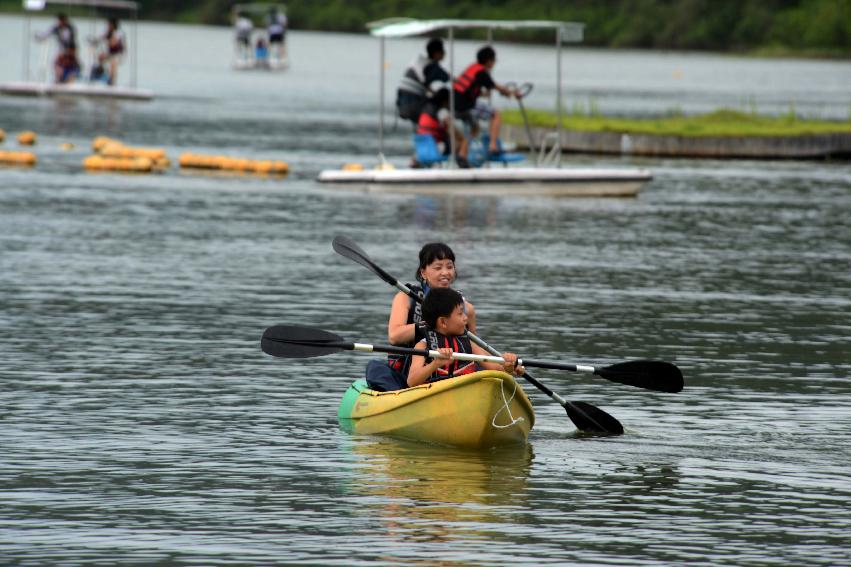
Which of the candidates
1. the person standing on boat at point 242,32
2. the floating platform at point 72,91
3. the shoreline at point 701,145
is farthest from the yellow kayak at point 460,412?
the person standing on boat at point 242,32

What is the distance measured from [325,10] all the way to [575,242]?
11971 cm

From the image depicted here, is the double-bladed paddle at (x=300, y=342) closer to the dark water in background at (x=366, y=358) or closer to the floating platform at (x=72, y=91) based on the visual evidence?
→ the dark water in background at (x=366, y=358)

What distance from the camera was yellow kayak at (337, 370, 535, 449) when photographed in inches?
455

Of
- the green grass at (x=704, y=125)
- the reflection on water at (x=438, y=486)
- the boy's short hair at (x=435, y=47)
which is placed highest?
the boy's short hair at (x=435, y=47)

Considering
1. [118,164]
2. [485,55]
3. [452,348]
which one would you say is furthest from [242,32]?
[452,348]

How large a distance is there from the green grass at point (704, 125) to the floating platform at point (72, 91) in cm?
1268

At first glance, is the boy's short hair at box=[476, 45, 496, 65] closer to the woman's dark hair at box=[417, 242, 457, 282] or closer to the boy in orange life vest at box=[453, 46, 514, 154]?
the boy in orange life vest at box=[453, 46, 514, 154]

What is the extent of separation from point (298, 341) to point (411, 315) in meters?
0.86

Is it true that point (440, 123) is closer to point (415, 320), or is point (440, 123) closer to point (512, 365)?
point (415, 320)

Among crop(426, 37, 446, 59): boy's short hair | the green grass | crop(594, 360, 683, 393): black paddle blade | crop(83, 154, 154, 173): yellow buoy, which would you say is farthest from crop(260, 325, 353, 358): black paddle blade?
the green grass

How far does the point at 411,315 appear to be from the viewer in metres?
12.3

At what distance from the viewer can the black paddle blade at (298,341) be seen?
1260 centimetres

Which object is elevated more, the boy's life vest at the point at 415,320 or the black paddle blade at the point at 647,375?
the boy's life vest at the point at 415,320

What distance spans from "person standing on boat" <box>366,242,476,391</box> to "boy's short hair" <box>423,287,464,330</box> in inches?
3.7
